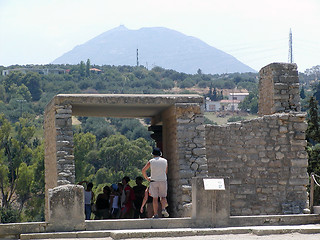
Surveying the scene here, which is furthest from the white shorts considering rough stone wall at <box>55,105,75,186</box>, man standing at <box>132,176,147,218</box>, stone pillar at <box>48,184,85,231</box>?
man standing at <box>132,176,147,218</box>

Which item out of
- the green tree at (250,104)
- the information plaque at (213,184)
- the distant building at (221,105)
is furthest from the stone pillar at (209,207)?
the distant building at (221,105)

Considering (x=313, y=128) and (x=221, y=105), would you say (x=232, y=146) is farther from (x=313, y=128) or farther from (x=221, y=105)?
(x=221, y=105)

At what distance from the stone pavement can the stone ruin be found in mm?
3339

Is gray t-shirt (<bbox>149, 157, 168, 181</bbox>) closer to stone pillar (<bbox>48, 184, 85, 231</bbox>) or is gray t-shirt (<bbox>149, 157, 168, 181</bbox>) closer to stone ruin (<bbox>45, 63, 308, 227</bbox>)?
stone pillar (<bbox>48, 184, 85, 231</bbox>)

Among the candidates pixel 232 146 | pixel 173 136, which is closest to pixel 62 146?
pixel 173 136

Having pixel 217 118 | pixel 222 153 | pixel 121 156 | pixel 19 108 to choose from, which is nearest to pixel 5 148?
pixel 121 156

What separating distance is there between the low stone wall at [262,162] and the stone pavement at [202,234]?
4591 millimetres

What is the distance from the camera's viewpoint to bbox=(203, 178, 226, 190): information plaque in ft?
37.1

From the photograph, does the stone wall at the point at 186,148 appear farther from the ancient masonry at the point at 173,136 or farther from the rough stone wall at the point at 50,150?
the rough stone wall at the point at 50,150

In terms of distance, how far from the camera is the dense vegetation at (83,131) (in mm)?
43562

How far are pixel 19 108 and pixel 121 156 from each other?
35.1 metres

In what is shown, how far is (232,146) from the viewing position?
15781 mm

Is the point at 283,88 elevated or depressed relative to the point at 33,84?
depressed

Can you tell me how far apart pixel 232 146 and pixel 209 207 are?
180 inches
